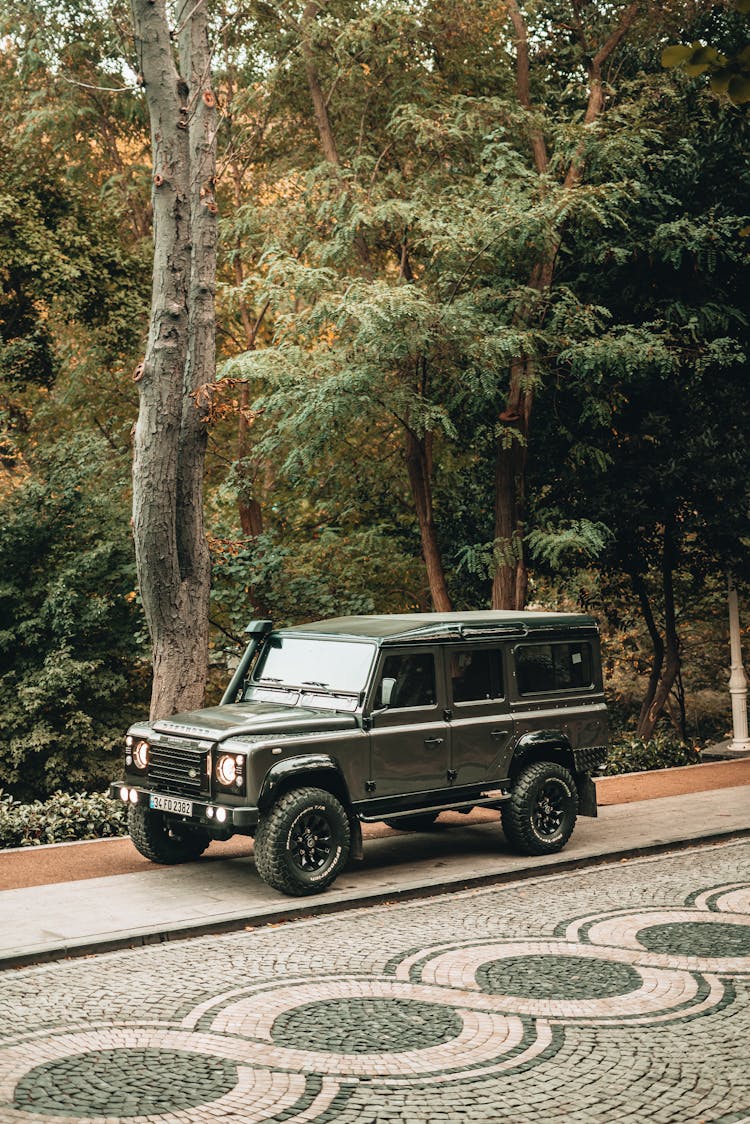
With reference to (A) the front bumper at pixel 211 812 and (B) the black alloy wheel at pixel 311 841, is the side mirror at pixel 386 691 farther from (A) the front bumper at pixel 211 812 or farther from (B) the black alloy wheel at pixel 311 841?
(A) the front bumper at pixel 211 812

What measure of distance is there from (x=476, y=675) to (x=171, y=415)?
430 cm

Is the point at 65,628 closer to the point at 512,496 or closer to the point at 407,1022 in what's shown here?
the point at 512,496

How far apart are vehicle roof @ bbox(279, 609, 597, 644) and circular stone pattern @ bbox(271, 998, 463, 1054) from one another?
12.7ft

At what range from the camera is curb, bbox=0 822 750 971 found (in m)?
7.92

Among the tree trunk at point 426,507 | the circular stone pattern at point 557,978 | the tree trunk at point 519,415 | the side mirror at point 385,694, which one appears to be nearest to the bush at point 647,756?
the tree trunk at point 519,415

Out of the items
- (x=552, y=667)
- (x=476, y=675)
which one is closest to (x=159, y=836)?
(x=476, y=675)

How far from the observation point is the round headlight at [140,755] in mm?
10094

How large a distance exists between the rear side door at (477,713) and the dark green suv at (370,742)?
13mm

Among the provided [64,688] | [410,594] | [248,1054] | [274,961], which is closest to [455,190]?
[410,594]

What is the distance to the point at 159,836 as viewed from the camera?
10.5 metres

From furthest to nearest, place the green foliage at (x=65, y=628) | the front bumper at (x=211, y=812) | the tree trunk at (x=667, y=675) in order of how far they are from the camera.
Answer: the tree trunk at (x=667, y=675) < the green foliage at (x=65, y=628) < the front bumper at (x=211, y=812)

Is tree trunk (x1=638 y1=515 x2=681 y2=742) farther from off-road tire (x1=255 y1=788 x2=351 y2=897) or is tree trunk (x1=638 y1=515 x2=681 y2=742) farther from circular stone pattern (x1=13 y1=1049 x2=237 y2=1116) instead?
circular stone pattern (x1=13 y1=1049 x2=237 y2=1116)

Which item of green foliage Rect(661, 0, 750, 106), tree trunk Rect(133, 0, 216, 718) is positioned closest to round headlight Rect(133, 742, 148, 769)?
tree trunk Rect(133, 0, 216, 718)

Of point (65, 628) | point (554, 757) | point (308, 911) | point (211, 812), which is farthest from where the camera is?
point (65, 628)
